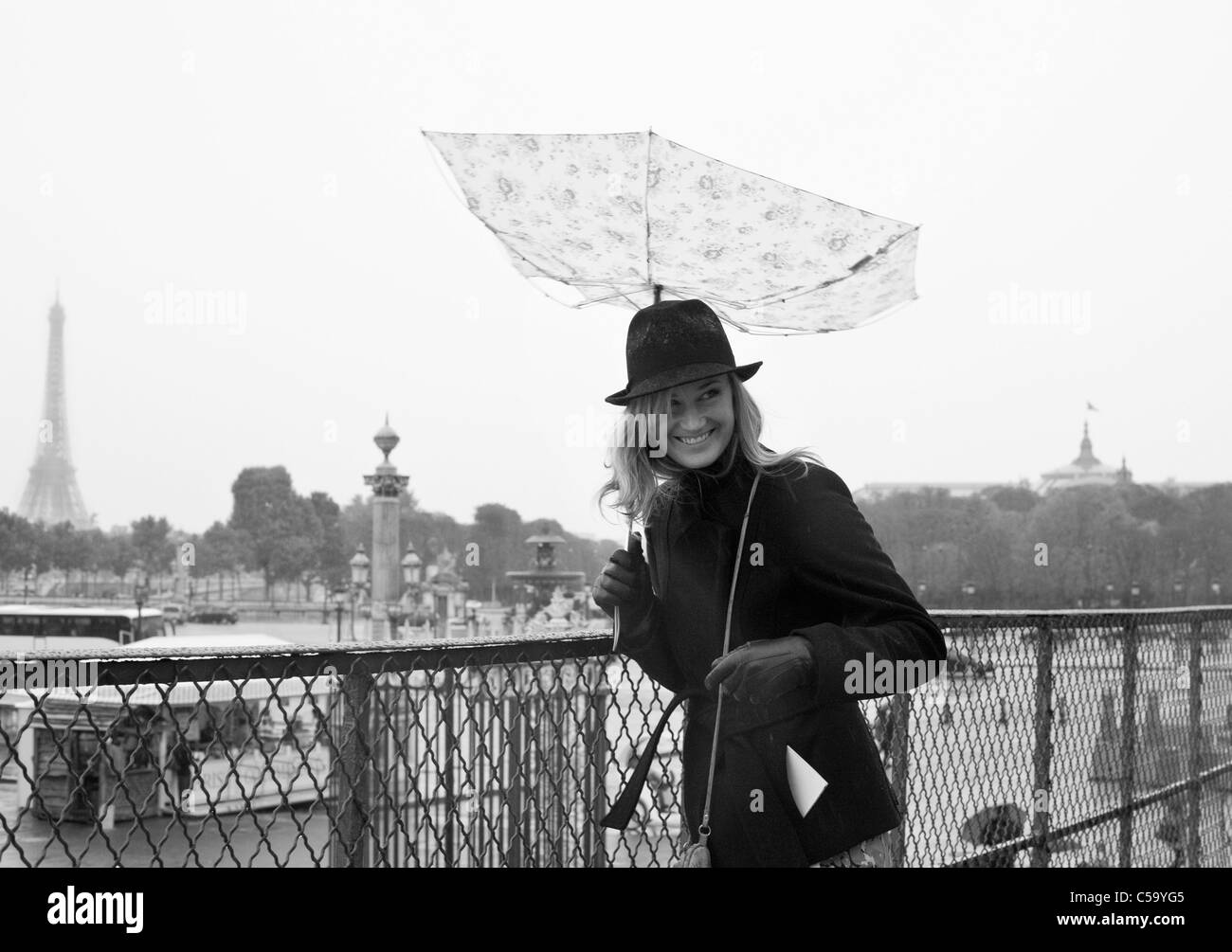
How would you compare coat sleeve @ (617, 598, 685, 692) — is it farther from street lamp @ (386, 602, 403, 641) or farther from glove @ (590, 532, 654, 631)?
street lamp @ (386, 602, 403, 641)

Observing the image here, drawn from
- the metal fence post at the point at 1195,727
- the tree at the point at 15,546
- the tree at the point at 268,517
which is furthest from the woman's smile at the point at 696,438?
the tree at the point at 15,546

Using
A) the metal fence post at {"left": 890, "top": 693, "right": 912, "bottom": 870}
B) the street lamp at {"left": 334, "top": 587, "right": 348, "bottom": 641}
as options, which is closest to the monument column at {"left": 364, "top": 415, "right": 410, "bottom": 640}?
the street lamp at {"left": 334, "top": 587, "right": 348, "bottom": 641}

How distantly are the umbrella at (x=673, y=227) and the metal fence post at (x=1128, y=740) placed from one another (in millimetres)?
2680

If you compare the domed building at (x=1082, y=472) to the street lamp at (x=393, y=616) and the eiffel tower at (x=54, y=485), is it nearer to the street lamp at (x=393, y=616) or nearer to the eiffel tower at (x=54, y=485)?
the street lamp at (x=393, y=616)

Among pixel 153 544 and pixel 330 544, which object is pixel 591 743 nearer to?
pixel 330 544

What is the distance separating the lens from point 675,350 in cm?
237

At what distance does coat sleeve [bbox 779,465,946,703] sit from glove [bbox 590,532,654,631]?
39 cm

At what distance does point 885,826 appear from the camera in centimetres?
222

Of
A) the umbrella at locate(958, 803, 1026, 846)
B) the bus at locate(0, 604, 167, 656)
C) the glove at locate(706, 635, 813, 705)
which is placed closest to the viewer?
the glove at locate(706, 635, 813, 705)

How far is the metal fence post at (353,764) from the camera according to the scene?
2.51m

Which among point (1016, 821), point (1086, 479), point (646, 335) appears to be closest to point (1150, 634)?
point (1016, 821)

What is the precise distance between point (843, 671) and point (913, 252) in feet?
4.23

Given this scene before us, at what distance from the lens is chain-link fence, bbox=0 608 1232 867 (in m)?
2.30
